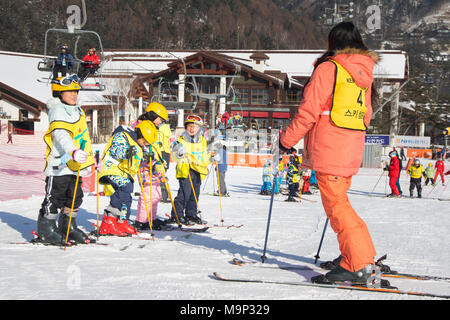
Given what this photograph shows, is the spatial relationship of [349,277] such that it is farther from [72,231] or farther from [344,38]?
[72,231]

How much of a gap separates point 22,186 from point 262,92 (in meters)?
32.6

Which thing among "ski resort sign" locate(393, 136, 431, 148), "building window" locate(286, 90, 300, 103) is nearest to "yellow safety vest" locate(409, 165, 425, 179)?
"ski resort sign" locate(393, 136, 431, 148)

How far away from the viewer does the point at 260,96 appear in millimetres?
42000

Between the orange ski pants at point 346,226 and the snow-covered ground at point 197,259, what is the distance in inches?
10.3

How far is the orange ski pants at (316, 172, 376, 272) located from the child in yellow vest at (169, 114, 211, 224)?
11.5ft

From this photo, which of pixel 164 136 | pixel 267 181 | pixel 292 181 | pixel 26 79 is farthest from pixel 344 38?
pixel 26 79

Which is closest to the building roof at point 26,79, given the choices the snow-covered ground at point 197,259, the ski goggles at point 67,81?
the snow-covered ground at point 197,259

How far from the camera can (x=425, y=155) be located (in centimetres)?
3472

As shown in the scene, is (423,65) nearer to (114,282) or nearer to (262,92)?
(262,92)

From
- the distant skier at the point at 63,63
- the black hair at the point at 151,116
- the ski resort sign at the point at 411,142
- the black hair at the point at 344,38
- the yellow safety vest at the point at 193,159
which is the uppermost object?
the distant skier at the point at 63,63

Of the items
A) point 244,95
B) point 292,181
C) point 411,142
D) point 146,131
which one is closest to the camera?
point 146,131

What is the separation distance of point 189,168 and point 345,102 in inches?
145

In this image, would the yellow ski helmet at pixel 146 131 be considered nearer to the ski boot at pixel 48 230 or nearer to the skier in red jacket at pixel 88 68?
the ski boot at pixel 48 230

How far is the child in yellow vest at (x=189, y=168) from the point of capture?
6.67 meters
